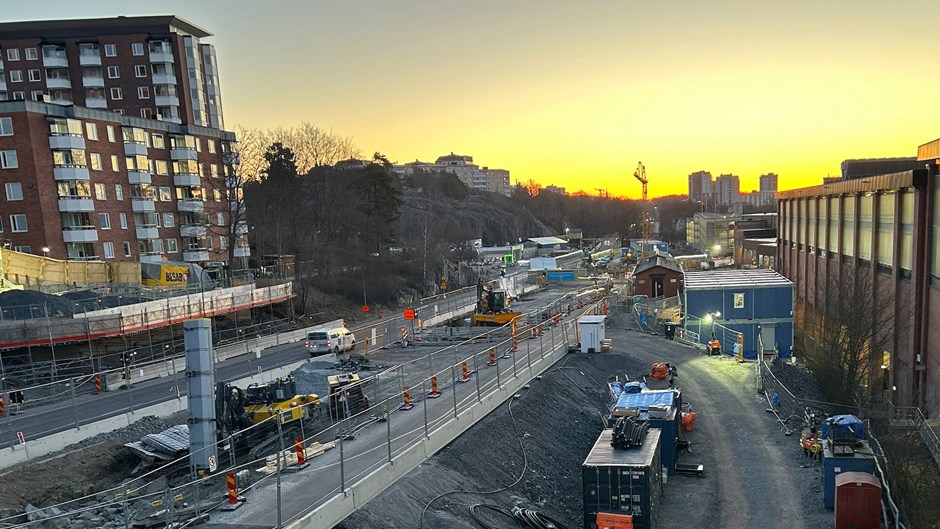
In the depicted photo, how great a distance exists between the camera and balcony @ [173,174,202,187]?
4891 cm

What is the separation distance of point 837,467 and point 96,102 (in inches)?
2521

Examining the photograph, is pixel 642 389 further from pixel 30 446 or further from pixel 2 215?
pixel 2 215

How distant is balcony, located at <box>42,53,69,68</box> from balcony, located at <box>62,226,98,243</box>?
23768mm

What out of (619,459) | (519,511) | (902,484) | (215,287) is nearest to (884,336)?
(902,484)

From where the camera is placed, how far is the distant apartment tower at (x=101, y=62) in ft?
179

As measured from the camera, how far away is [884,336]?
2758 cm

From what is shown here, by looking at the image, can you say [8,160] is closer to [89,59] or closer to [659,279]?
[89,59]

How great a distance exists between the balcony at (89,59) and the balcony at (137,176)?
59.7 ft

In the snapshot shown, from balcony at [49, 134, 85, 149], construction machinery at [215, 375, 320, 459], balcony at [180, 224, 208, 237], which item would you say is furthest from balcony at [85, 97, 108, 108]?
construction machinery at [215, 375, 320, 459]

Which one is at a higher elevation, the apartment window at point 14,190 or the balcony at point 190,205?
the apartment window at point 14,190

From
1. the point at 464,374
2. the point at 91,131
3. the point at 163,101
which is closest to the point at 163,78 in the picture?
the point at 163,101

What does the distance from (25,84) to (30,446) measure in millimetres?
52676

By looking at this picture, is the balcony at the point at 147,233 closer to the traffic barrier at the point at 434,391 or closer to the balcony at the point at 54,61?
the balcony at the point at 54,61

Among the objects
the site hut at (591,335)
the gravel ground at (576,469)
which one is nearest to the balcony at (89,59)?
the site hut at (591,335)
